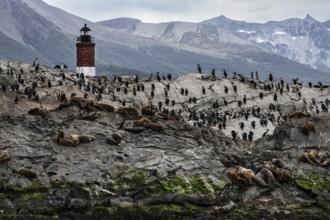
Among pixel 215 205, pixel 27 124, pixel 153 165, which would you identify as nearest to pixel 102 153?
pixel 153 165

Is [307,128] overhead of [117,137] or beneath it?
overhead

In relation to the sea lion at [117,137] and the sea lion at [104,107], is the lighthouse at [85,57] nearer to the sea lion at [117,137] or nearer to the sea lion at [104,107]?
the sea lion at [104,107]

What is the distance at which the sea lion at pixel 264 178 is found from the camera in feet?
108

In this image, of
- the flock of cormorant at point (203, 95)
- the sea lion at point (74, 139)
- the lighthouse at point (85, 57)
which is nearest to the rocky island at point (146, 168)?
the sea lion at point (74, 139)

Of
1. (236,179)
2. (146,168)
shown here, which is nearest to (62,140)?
(146,168)

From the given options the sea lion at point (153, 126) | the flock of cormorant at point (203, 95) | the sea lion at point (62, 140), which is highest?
the sea lion at point (153, 126)

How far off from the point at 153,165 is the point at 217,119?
37464mm

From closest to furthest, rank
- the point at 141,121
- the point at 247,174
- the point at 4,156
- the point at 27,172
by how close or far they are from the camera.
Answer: the point at 27,172 → the point at 4,156 → the point at 247,174 → the point at 141,121

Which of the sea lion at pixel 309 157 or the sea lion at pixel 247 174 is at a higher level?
the sea lion at pixel 309 157

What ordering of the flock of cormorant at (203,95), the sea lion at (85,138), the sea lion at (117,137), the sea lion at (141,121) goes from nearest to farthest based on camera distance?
the sea lion at (85,138)
the sea lion at (117,137)
the sea lion at (141,121)
the flock of cormorant at (203,95)

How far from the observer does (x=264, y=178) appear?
109 ft

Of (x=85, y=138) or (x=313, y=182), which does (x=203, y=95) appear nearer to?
(x=313, y=182)

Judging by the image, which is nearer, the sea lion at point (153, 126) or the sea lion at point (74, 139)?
the sea lion at point (74, 139)

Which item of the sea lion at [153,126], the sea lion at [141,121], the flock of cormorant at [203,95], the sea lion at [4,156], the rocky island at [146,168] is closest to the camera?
the rocky island at [146,168]
